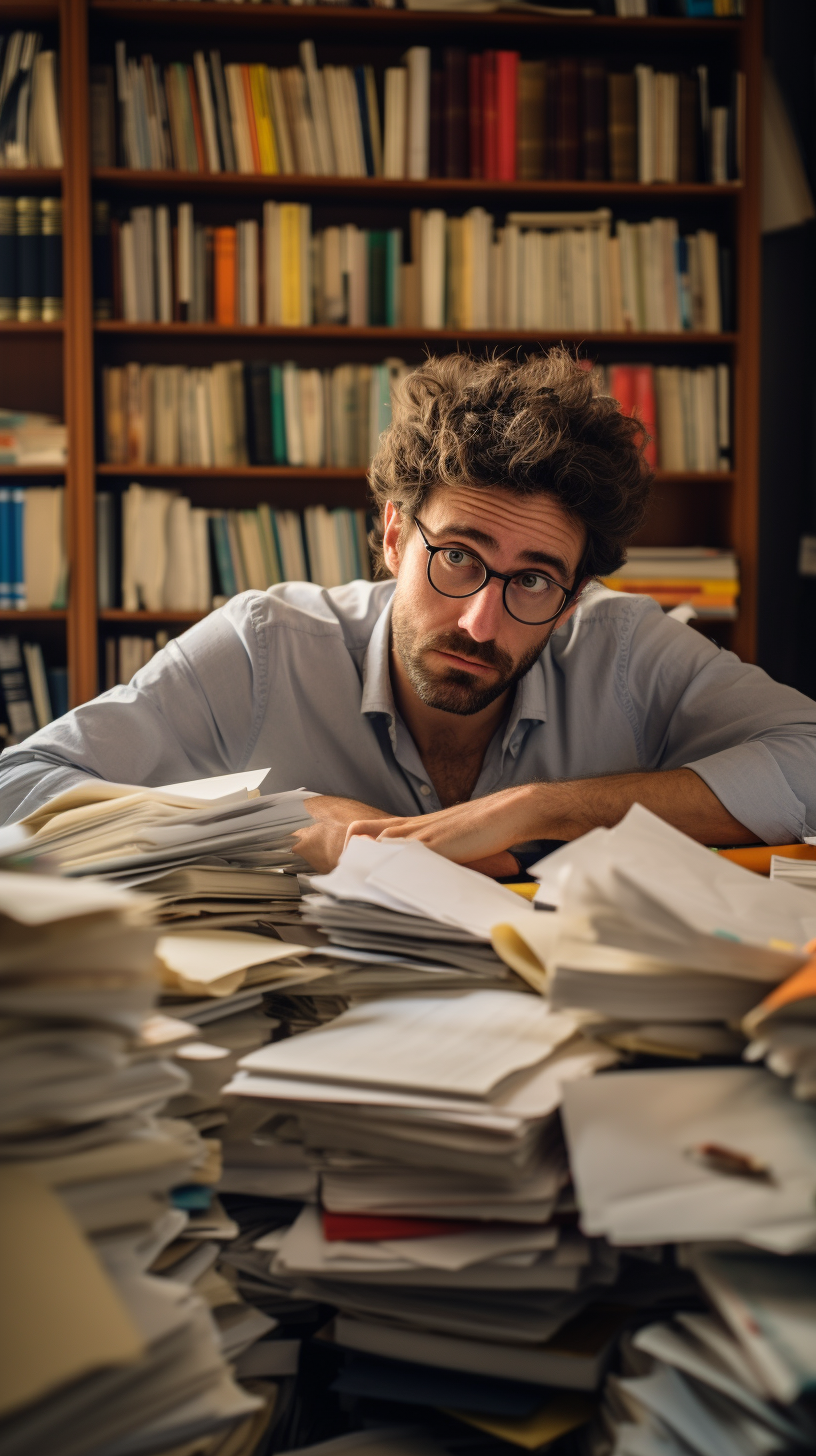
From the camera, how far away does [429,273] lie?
291 centimetres

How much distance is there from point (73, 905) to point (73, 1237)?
5.0 inches

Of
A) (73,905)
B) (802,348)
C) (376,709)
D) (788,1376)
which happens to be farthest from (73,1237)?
(802,348)

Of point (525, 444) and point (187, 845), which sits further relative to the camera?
point (525, 444)

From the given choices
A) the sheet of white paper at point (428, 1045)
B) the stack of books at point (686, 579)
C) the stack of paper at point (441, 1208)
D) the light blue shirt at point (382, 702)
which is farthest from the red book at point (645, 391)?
the stack of paper at point (441, 1208)

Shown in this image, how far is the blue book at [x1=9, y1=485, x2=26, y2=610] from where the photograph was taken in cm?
290

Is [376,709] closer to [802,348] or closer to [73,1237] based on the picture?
[73,1237]

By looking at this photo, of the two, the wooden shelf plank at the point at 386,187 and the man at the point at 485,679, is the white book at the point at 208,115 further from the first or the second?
the man at the point at 485,679

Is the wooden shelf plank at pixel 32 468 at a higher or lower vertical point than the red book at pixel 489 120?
lower

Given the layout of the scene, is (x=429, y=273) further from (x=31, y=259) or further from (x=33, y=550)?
(x=33, y=550)

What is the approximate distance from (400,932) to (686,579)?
251 cm

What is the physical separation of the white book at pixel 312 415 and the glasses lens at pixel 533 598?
1.70 meters

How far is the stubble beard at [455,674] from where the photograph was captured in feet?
4.55

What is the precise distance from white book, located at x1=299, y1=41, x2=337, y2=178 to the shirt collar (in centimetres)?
185

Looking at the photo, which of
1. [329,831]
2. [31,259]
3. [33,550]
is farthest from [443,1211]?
[31,259]
